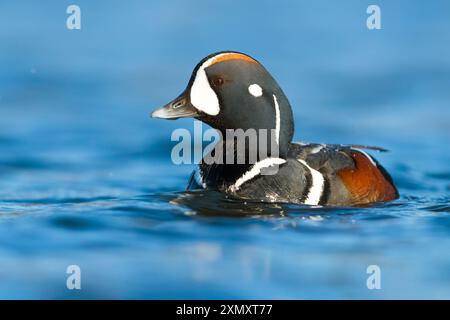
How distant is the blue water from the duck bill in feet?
2.29

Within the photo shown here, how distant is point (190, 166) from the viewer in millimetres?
12953

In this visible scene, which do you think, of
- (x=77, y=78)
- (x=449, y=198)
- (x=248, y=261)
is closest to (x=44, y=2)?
(x=77, y=78)

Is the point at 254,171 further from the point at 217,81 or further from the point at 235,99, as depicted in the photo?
the point at 217,81

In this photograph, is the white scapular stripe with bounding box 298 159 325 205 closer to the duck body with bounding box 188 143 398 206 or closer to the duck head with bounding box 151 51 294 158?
the duck body with bounding box 188 143 398 206

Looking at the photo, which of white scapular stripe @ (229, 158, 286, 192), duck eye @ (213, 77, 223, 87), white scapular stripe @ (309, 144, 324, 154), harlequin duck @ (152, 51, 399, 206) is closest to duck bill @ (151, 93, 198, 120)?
harlequin duck @ (152, 51, 399, 206)

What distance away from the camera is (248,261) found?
8328mm

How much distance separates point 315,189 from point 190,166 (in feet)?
11.4

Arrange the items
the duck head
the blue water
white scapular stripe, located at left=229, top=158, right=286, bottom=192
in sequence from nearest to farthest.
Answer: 1. the blue water
2. the duck head
3. white scapular stripe, located at left=229, top=158, right=286, bottom=192

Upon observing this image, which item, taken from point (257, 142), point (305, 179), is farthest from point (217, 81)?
point (305, 179)

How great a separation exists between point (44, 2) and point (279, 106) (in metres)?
10.0

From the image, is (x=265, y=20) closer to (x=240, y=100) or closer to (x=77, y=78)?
(x=77, y=78)

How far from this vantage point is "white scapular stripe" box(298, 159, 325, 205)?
380 inches

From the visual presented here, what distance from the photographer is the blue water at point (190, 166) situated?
26.8ft
